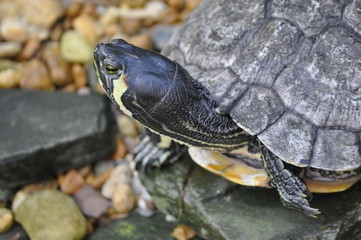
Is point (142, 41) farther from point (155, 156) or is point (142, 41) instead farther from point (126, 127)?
point (155, 156)

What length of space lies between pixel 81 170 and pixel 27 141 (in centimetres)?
42

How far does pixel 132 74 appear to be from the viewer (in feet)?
7.06

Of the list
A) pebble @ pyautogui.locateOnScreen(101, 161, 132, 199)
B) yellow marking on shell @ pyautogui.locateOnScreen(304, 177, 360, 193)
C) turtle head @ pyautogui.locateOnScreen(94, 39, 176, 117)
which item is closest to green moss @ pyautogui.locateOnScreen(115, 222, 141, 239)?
pebble @ pyautogui.locateOnScreen(101, 161, 132, 199)

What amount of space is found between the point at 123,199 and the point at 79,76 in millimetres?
1187

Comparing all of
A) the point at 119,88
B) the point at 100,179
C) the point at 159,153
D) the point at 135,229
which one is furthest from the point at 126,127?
the point at 119,88

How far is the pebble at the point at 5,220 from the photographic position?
2.79 m

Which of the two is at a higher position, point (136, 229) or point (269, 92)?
point (269, 92)

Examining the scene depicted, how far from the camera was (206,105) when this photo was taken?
235 centimetres

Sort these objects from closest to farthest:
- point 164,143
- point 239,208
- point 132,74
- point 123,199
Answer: point 132,74
point 239,208
point 164,143
point 123,199

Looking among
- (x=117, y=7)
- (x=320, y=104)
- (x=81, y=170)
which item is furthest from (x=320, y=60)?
(x=117, y=7)

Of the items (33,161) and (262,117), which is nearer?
(262,117)

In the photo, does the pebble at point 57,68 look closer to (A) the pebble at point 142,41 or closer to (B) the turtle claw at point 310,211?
(A) the pebble at point 142,41

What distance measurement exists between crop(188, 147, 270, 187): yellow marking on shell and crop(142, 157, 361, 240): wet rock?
14 cm

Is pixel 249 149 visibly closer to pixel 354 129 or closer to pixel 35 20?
pixel 354 129
